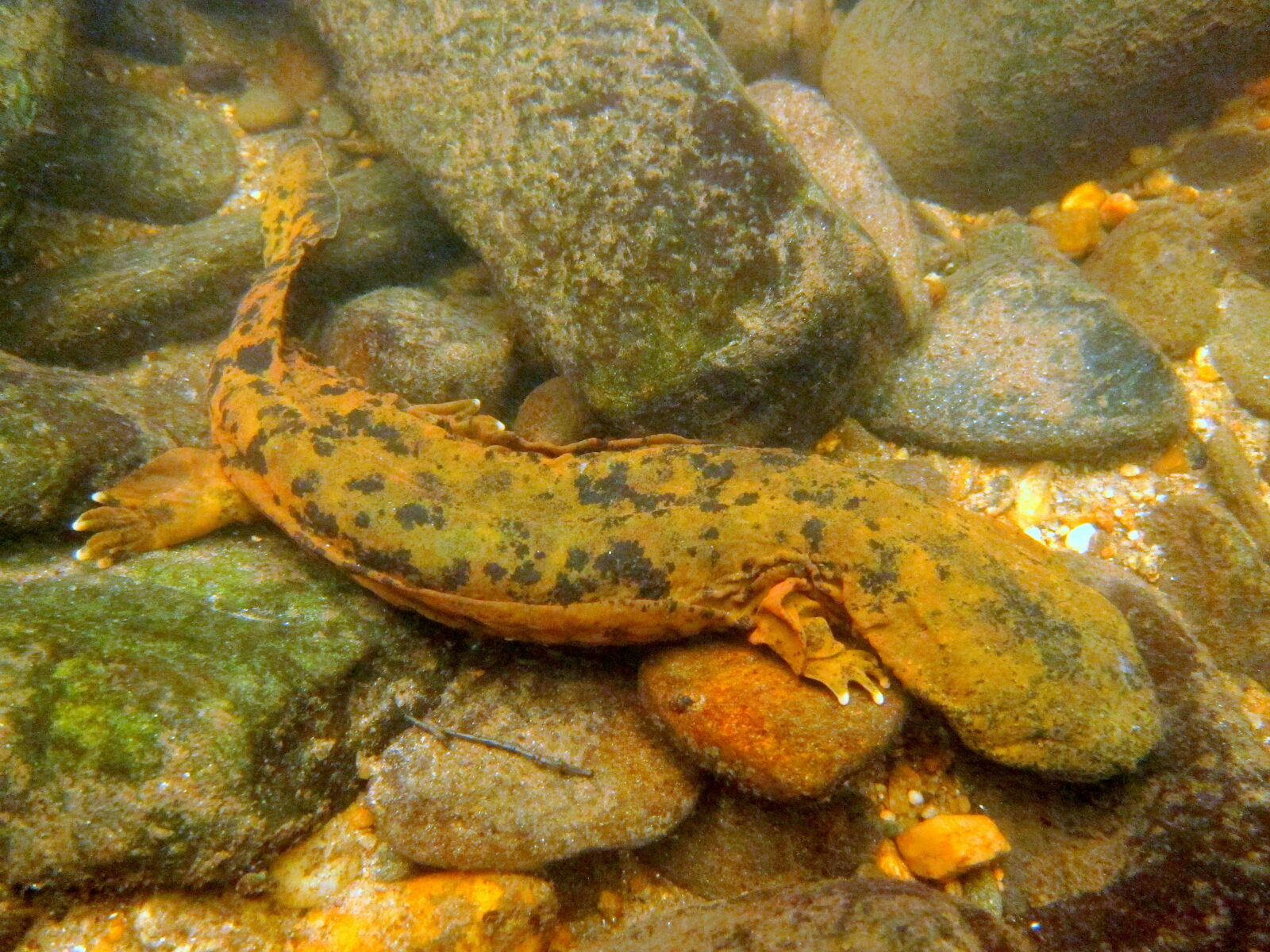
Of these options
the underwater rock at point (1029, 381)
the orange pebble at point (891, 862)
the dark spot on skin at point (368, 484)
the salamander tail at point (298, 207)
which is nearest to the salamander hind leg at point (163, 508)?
the dark spot on skin at point (368, 484)

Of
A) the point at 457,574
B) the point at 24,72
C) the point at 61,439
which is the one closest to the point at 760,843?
the point at 457,574

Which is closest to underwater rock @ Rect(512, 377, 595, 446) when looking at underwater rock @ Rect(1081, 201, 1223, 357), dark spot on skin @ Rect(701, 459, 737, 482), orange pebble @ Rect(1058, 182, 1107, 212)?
dark spot on skin @ Rect(701, 459, 737, 482)

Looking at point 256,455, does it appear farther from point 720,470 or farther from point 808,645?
point 808,645

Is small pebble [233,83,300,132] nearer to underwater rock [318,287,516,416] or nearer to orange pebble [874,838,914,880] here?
underwater rock [318,287,516,416]

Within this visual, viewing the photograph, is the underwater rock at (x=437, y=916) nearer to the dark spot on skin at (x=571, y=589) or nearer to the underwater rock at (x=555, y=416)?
the dark spot on skin at (x=571, y=589)

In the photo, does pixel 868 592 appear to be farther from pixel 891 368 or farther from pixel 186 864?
pixel 186 864
